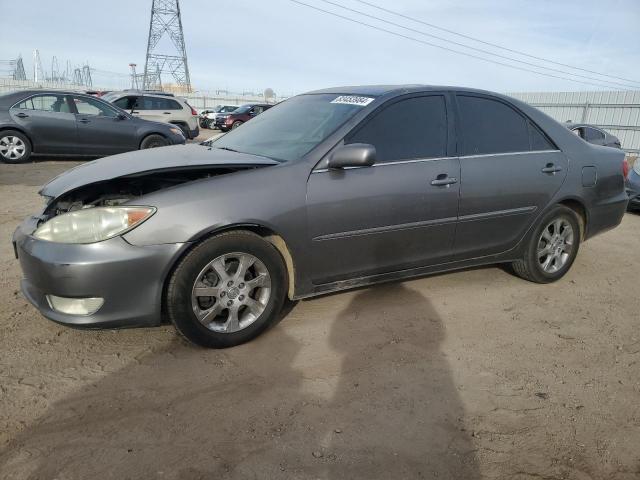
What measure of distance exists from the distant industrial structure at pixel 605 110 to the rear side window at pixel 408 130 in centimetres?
1576

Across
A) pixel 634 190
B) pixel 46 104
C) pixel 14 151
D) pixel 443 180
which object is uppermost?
pixel 46 104

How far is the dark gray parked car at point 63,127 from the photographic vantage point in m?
9.61

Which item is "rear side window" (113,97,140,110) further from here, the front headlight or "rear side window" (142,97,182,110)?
the front headlight

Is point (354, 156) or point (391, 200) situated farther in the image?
point (391, 200)

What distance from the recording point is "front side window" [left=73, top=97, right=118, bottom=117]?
400 inches

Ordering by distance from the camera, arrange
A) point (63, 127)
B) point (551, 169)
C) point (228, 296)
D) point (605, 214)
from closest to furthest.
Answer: point (228, 296), point (551, 169), point (605, 214), point (63, 127)

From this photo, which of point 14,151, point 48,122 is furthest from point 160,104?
point 14,151

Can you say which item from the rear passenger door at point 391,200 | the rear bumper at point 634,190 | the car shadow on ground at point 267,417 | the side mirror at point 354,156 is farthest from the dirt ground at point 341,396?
the rear bumper at point 634,190

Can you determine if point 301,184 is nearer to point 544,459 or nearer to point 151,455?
point 151,455

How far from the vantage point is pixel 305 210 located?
2.99 meters

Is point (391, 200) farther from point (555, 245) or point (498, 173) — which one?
point (555, 245)

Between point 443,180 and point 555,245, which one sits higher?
point 443,180

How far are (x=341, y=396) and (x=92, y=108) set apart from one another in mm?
9901

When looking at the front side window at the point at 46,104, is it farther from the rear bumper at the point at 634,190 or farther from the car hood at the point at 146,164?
the rear bumper at the point at 634,190
